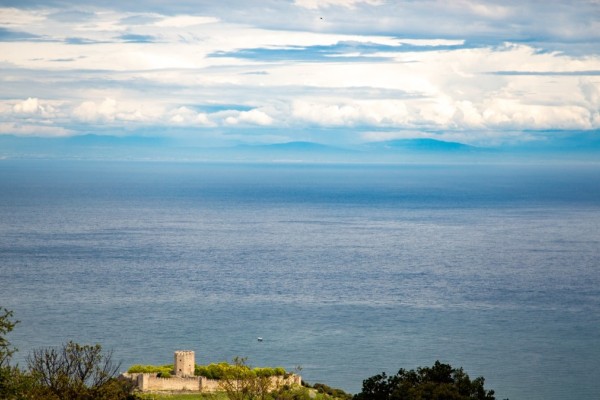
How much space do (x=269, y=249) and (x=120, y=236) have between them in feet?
96.0

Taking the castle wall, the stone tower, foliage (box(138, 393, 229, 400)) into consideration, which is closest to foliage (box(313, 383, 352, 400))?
the castle wall

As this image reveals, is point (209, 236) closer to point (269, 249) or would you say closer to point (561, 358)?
point (269, 249)

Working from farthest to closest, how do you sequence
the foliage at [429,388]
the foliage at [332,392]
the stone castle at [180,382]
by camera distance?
the foliage at [332,392] → the stone castle at [180,382] → the foliage at [429,388]

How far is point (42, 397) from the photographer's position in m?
41.3

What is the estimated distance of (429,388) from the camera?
45.2 metres

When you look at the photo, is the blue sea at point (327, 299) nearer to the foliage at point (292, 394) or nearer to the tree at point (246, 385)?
the foliage at point (292, 394)

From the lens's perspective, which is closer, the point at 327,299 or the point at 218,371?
the point at 218,371

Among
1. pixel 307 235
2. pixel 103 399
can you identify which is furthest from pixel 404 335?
pixel 307 235

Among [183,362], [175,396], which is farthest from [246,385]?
[183,362]

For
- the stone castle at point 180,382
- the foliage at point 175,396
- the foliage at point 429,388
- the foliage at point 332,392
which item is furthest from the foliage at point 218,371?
the foliage at point 429,388

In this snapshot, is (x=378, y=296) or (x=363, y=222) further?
(x=363, y=222)

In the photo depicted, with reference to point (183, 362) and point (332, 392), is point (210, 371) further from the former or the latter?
point (332, 392)

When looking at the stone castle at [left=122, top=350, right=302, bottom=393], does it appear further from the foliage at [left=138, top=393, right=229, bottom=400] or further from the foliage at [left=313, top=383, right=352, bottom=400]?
the foliage at [left=313, top=383, right=352, bottom=400]

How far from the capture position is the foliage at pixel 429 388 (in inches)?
1752
